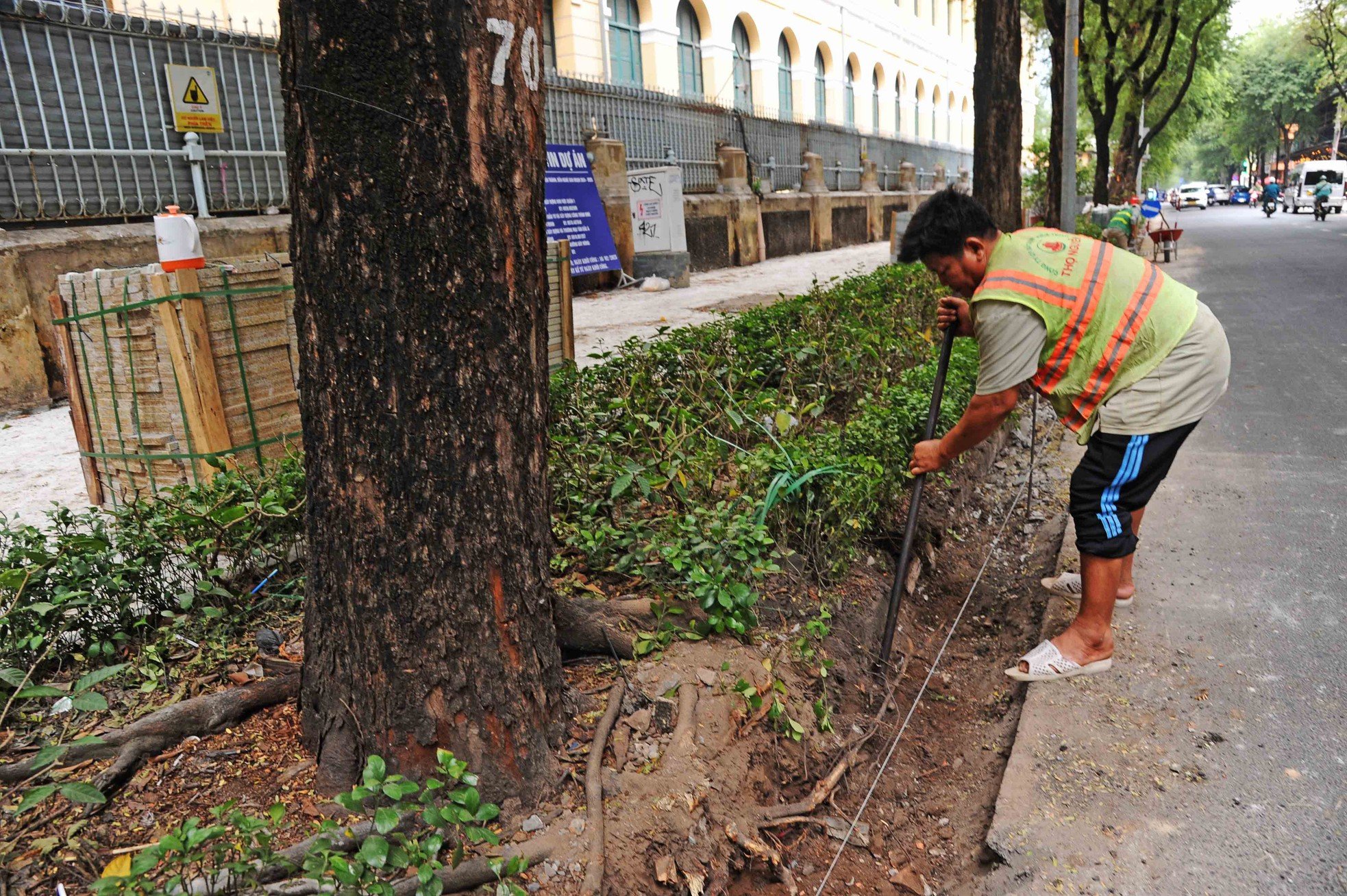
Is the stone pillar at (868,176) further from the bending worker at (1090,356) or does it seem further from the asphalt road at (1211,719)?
the bending worker at (1090,356)

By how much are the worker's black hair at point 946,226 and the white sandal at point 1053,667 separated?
4.98 feet

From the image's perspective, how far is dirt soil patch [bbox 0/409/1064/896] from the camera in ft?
7.73

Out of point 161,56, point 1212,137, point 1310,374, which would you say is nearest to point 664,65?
point 161,56

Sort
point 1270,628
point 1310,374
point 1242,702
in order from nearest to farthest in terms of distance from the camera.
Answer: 1. point 1242,702
2. point 1270,628
3. point 1310,374

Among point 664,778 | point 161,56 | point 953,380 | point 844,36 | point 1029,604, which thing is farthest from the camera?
point 844,36

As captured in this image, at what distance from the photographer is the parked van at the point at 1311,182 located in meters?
42.8

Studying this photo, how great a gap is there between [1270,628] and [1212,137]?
98394mm

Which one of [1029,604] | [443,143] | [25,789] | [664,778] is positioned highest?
[443,143]

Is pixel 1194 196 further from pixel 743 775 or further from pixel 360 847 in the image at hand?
pixel 360 847

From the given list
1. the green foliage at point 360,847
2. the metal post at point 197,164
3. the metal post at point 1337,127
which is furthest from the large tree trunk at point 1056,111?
the metal post at point 1337,127

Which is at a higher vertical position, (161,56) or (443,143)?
(161,56)

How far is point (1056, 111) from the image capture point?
57.5ft

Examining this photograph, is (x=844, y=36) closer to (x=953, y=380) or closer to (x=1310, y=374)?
(x=1310, y=374)

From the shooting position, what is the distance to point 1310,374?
8078 millimetres
